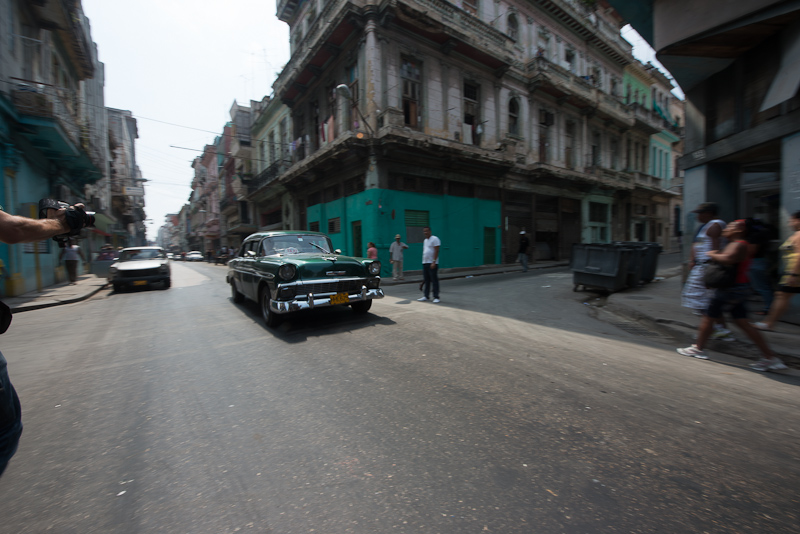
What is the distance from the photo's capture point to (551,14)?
2056cm

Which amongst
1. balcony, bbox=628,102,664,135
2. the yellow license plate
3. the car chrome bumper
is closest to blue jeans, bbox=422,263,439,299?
the yellow license plate

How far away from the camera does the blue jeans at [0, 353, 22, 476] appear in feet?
5.32

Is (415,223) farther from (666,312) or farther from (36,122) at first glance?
(36,122)

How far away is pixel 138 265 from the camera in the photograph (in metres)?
11.4

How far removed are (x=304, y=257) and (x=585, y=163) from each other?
910 inches

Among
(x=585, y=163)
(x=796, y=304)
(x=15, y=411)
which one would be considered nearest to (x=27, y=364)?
(x=15, y=411)

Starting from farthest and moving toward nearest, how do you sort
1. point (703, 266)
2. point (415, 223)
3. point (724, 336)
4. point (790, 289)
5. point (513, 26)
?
point (513, 26)
point (415, 223)
point (724, 336)
point (703, 266)
point (790, 289)

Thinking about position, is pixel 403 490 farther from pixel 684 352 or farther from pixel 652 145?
pixel 652 145

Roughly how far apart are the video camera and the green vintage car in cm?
306

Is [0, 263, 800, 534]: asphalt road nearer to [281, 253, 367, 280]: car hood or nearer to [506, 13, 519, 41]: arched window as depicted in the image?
[281, 253, 367, 280]: car hood

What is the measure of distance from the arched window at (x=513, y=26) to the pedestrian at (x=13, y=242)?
22.5 meters

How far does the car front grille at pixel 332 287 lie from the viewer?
17.5ft

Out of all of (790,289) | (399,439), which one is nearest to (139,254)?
(399,439)

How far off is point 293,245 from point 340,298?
6.34 feet
